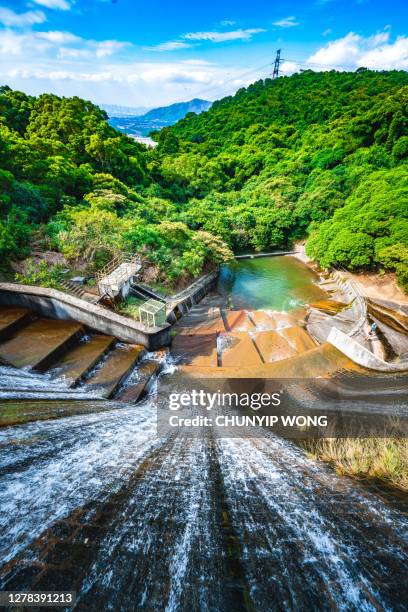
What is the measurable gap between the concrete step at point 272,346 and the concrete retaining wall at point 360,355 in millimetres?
1705

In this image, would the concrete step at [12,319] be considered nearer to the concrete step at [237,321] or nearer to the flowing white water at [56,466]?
the flowing white water at [56,466]

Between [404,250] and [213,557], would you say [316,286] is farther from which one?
[213,557]

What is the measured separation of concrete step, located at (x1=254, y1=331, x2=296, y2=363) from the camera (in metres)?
10.9

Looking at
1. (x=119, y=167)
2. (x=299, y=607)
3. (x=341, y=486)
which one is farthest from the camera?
(x=119, y=167)

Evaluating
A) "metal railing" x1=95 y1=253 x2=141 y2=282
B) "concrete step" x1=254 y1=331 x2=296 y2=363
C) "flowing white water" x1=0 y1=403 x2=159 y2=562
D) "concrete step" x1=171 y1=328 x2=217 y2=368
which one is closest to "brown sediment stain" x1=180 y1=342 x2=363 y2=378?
"concrete step" x1=171 y1=328 x2=217 y2=368

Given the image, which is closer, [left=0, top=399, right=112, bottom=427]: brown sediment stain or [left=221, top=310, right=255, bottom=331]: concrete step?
[left=0, top=399, right=112, bottom=427]: brown sediment stain

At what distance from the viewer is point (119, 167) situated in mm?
24562

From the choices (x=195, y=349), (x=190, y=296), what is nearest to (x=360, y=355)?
(x=195, y=349)

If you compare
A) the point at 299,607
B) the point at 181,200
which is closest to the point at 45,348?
the point at 299,607

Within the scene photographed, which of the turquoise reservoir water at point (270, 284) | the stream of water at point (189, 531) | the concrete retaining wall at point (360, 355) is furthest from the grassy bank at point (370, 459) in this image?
the turquoise reservoir water at point (270, 284)

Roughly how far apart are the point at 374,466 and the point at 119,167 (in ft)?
89.5

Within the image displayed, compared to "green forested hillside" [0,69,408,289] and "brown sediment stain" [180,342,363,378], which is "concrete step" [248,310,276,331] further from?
"green forested hillside" [0,69,408,289]

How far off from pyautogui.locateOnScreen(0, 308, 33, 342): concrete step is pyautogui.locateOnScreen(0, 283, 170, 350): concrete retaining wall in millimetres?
295

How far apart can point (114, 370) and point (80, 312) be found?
8.88 ft
